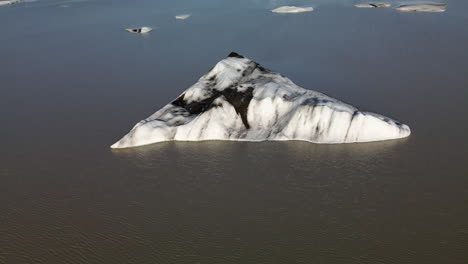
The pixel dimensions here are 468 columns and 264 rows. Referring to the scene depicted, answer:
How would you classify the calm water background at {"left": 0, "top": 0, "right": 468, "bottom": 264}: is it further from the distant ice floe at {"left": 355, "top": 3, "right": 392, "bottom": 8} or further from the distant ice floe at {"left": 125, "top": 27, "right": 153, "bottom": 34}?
the distant ice floe at {"left": 355, "top": 3, "right": 392, "bottom": 8}

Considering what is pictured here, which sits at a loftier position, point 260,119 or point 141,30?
point 141,30

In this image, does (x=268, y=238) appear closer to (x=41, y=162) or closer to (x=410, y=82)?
(x=41, y=162)

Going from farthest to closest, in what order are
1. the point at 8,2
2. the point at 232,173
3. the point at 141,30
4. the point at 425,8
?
the point at 8,2 → the point at 425,8 → the point at 141,30 → the point at 232,173

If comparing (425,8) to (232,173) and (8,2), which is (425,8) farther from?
(8,2)

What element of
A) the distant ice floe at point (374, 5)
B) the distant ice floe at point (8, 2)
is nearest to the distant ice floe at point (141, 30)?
the distant ice floe at point (374, 5)

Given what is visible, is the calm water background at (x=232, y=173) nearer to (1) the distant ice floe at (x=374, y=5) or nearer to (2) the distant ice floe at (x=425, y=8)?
(2) the distant ice floe at (x=425, y=8)

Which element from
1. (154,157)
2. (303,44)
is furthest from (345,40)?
(154,157)

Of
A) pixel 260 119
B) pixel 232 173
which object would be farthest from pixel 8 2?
pixel 232 173

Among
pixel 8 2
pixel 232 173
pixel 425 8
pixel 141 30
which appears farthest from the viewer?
pixel 8 2

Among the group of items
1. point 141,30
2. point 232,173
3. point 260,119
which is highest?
point 141,30
